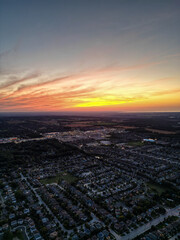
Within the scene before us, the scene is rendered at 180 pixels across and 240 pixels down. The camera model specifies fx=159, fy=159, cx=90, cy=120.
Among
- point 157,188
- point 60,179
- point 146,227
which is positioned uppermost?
point 60,179

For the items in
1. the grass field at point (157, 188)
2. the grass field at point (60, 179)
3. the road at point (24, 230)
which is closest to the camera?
the road at point (24, 230)

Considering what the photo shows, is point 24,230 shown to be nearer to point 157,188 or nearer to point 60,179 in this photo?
point 60,179

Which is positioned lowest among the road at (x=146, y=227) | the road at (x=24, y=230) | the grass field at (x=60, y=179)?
the road at (x=146, y=227)

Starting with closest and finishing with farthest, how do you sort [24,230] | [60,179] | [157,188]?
[24,230] < [157,188] < [60,179]

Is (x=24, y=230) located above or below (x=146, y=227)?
above

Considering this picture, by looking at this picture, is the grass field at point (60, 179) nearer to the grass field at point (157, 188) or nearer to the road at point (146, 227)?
the grass field at point (157, 188)

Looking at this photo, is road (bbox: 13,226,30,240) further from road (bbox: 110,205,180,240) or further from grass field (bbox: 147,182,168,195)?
grass field (bbox: 147,182,168,195)

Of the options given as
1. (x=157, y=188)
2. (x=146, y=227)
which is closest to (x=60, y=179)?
(x=146, y=227)

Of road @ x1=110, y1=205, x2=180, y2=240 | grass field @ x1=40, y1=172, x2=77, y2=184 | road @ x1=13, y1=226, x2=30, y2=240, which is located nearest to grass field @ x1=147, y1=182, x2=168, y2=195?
road @ x1=110, y1=205, x2=180, y2=240

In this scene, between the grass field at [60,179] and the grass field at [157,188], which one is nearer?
the grass field at [157,188]

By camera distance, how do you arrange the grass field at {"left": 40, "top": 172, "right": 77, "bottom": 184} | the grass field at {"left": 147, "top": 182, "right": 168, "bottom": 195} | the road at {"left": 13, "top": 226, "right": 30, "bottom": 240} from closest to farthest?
the road at {"left": 13, "top": 226, "right": 30, "bottom": 240}, the grass field at {"left": 147, "top": 182, "right": 168, "bottom": 195}, the grass field at {"left": 40, "top": 172, "right": 77, "bottom": 184}

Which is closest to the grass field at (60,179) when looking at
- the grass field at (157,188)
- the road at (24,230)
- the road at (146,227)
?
the road at (24,230)
